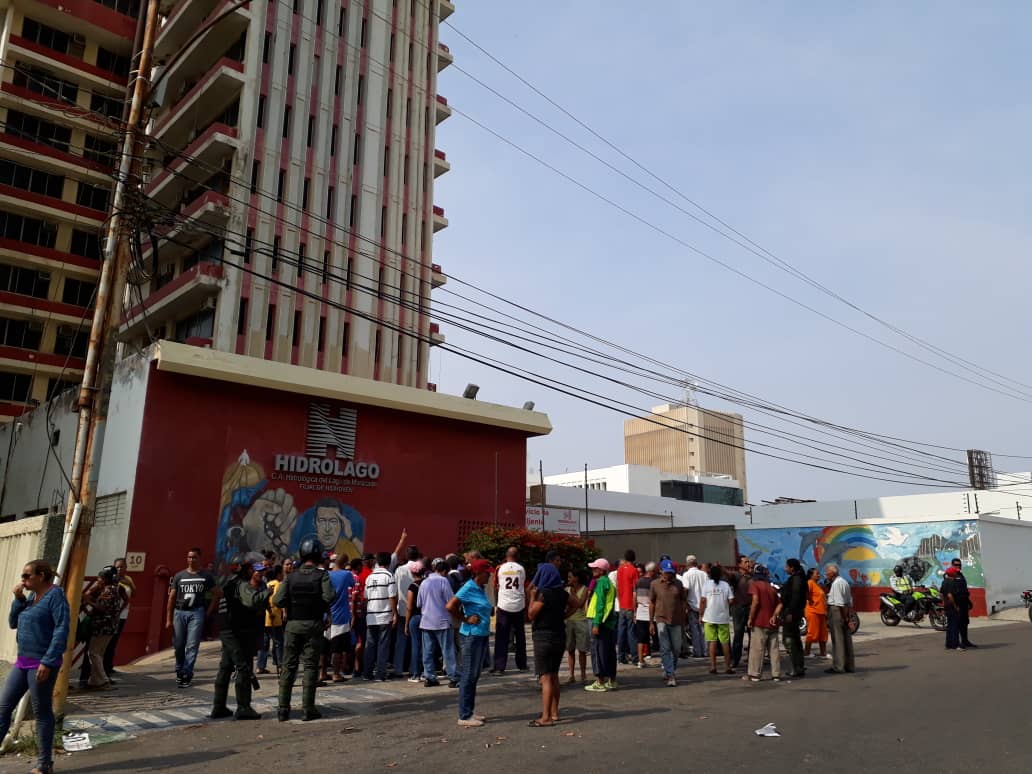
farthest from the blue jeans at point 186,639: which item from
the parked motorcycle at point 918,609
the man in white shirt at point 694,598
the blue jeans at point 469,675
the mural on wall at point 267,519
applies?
the parked motorcycle at point 918,609

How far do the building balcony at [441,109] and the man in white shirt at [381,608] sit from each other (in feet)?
127

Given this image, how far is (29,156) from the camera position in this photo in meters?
41.5

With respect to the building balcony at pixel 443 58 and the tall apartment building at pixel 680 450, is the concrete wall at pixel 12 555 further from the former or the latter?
the tall apartment building at pixel 680 450

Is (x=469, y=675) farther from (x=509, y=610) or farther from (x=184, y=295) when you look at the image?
(x=184, y=295)

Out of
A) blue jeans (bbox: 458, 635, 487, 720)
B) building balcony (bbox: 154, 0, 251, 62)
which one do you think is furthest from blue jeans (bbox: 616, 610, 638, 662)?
building balcony (bbox: 154, 0, 251, 62)

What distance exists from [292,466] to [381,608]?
301 inches

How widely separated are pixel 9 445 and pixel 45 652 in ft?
73.9

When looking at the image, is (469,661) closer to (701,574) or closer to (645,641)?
(645,641)

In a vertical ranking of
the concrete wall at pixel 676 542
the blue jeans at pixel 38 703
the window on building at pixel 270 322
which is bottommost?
the blue jeans at pixel 38 703

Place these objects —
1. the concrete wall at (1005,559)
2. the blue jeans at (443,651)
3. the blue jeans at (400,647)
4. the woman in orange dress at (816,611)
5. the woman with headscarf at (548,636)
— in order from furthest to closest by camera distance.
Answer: the concrete wall at (1005,559) → the woman in orange dress at (816,611) → the blue jeans at (400,647) → the blue jeans at (443,651) → the woman with headscarf at (548,636)

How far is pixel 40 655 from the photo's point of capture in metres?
6.75

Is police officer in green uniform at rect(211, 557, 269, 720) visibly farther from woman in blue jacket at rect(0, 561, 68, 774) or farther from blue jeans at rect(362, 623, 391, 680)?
blue jeans at rect(362, 623, 391, 680)

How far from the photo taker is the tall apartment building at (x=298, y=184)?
3509 centimetres

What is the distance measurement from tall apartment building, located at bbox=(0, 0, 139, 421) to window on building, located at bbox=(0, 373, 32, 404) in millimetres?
51
